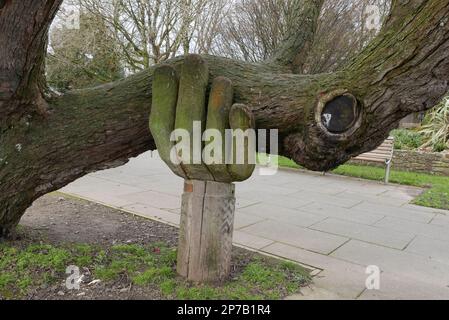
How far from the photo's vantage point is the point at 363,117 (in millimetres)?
2445

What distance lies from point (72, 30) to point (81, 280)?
36.1ft

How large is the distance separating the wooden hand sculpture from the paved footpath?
2.52ft

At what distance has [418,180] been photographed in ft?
27.1

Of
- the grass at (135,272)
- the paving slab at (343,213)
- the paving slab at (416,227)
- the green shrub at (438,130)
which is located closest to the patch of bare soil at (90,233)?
the grass at (135,272)

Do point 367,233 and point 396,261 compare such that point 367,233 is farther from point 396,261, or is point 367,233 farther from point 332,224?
point 396,261

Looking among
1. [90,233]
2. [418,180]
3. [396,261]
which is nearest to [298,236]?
[396,261]

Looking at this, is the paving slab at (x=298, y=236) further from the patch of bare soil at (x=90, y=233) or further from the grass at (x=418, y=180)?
the grass at (x=418, y=180)

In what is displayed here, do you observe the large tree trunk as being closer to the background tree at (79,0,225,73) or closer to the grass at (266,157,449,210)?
the grass at (266,157,449,210)

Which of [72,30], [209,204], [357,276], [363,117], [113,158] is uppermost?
[72,30]

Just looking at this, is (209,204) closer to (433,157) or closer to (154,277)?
(154,277)

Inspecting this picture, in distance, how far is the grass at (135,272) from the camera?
2.73m

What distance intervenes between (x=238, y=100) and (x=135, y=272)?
1.58 meters

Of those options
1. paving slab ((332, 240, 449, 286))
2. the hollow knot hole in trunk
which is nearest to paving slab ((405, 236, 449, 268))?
paving slab ((332, 240, 449, 286))

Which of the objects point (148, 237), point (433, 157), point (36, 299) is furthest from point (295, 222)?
point (433, 157)
